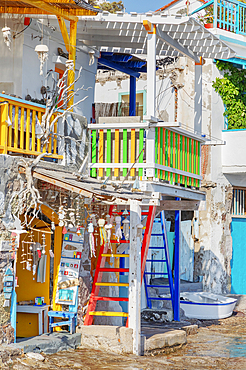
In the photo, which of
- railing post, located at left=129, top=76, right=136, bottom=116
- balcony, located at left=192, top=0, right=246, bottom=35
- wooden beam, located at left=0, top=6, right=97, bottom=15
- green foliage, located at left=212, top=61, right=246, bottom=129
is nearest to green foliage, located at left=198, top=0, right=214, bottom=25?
balcony, located at left=192, top=0, right=246, bottom=35

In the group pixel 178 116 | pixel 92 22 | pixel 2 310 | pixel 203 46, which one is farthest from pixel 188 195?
pixel 178 116

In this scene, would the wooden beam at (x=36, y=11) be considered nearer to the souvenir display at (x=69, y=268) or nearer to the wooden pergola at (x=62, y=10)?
the wooden pergola at (x=62, y=10)

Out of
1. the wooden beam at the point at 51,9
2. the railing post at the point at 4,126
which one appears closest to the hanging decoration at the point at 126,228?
the railing post at the point at 4,126

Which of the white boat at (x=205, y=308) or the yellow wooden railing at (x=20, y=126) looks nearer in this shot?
the yellow wooden railing at (x=20, y=126)

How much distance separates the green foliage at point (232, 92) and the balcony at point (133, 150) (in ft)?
21.4

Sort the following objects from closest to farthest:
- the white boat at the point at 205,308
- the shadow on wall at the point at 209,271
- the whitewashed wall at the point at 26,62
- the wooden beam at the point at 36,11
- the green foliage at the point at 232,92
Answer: the wooden beam at the point at 36,11 → the whitewashed wall at the point at 26,62 → the white boat at the point at 205,308 → the shadow on wall at the point at 209,271 → the green foliage at the point at 232,92

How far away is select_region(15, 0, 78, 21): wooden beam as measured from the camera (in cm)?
968

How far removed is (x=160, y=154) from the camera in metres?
10.1

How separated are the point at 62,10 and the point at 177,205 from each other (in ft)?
15.2

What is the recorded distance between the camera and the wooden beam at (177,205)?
11.2 m

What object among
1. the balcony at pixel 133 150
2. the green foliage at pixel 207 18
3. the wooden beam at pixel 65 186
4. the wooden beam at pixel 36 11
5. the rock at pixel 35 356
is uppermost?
the green foliage at pixel 207 18

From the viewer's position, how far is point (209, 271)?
53.8 ft

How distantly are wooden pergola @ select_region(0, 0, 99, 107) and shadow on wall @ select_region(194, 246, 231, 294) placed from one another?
26.1ft

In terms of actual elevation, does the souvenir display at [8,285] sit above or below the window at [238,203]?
below
